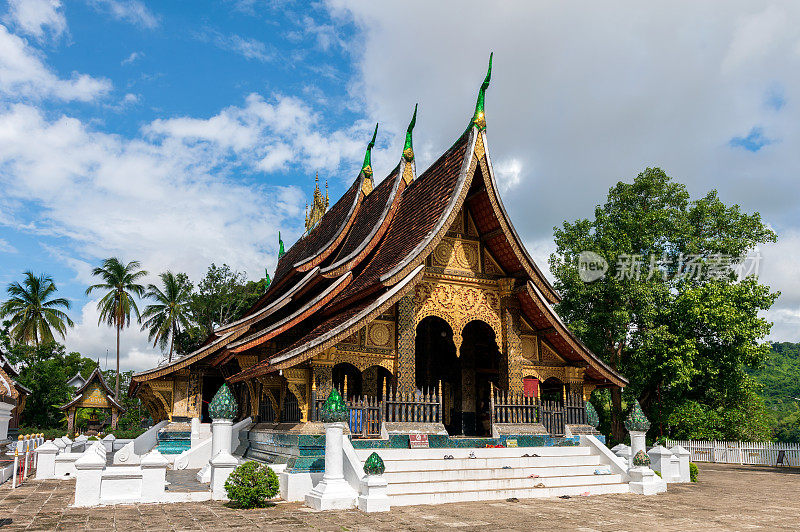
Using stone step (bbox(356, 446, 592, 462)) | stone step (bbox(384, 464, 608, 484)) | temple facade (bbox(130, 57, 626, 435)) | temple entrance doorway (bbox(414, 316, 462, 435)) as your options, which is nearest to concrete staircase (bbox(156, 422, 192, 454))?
temple facade (bbox(130, 57, 626, 435))

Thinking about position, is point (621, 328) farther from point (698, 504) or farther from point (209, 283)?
point (209, 283)

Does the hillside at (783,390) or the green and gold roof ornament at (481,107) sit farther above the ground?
the green and gold roof ornament at (481,107)

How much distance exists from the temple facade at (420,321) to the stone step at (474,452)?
38.4 inches

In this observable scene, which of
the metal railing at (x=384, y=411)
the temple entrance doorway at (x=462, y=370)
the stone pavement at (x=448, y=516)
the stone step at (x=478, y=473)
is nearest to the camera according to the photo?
the stone pavement at (x=448, y=516)

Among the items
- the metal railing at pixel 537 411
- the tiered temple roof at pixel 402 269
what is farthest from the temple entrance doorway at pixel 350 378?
the metal railing at pixel 537 411

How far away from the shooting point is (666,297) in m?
23.7

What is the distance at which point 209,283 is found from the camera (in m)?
42.1

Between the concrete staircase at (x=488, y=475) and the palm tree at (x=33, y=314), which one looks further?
the palm tree at (x=33, y=314)

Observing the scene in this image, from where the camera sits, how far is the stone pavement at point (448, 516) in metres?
7.25

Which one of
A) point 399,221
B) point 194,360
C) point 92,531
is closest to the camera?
point 92,531

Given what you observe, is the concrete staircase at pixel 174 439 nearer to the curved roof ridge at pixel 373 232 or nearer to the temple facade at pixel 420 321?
the temple facade at pixel 420 321

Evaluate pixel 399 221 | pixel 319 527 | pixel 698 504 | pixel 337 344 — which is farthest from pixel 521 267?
pixel 319 527

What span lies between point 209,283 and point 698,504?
37.3 meters

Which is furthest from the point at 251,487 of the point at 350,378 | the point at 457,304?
the point at 350,378
